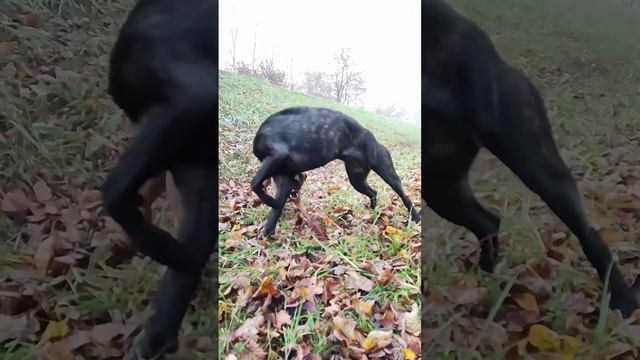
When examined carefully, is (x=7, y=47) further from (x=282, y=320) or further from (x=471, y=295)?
(x=471, y=295)

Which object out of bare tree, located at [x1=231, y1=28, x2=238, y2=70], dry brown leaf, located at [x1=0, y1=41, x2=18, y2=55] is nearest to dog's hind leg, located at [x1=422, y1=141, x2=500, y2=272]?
bare tree, located at [x1=231, y1=28, x2=238, y2=70]

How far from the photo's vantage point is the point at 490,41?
1.54 meters

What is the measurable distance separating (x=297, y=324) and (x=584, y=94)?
90cm

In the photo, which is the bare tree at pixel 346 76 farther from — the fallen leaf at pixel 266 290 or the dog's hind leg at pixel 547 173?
the fallen leaf at pixel 266 290

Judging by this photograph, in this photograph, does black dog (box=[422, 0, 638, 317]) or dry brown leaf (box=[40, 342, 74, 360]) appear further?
black dog (box=[422, 0, 638, 317])

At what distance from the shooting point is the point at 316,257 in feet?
5.37

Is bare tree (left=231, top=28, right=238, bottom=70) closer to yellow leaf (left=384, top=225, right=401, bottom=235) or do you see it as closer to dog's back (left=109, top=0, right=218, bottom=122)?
dog's back (left=109, top=0, right=218, bottom=122)

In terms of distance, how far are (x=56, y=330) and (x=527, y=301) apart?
1.06m

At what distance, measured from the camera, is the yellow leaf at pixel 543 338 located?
1441 mm

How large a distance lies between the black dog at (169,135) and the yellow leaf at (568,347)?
0.85 metres

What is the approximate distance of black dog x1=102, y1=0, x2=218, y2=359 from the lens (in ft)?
4.76

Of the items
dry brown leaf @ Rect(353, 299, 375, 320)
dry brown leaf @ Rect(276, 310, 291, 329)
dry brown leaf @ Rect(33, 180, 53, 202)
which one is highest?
dry brown leaf @ Rect(33, 180, 53, 202)

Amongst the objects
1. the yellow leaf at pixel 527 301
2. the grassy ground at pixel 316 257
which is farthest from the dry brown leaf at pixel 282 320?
the yellow leaf at pixel 527 301

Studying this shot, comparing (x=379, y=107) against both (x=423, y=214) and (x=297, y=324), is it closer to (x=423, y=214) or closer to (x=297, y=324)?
(x=423, y=214)
